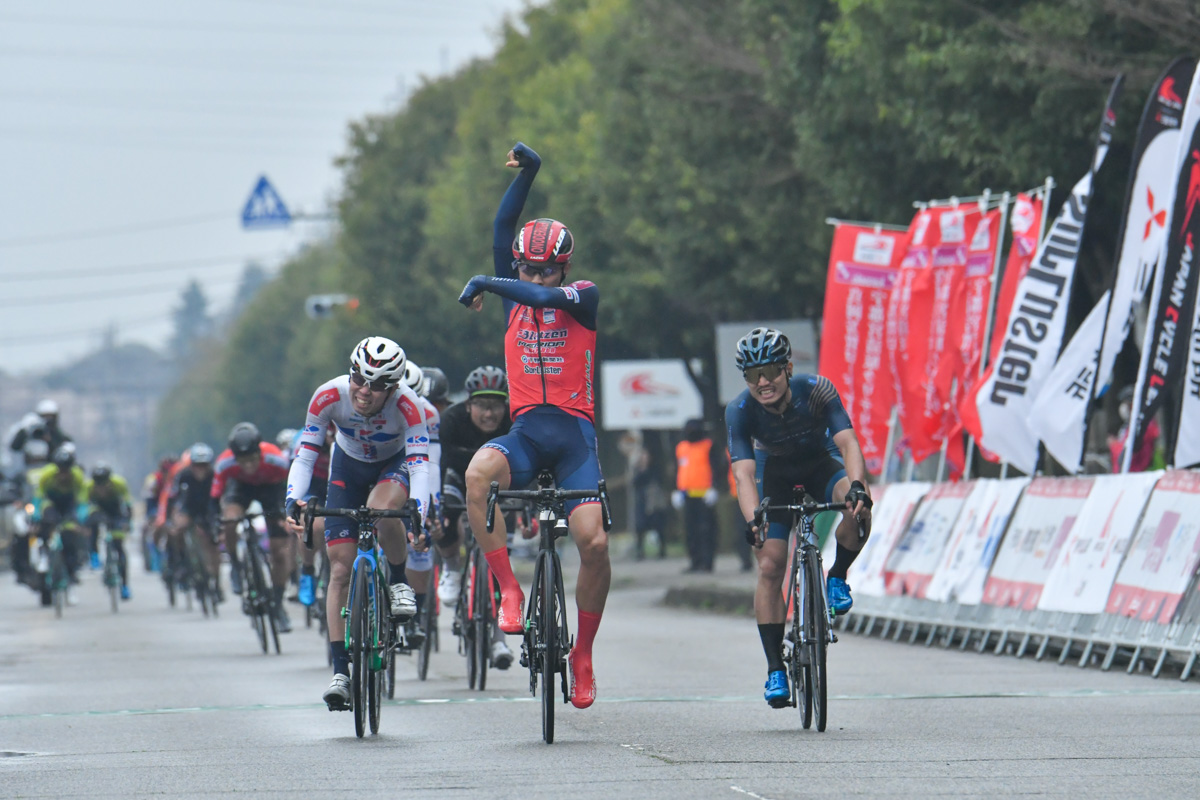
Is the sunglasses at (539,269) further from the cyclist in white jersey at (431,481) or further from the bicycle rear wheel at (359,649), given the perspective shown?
the bicycle rear wheel at (359,649)

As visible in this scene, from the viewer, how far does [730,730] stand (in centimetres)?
991

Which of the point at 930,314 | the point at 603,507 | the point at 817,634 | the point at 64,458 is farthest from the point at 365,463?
the point at 64,458

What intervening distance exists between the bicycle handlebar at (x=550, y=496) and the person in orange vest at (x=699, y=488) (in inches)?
770

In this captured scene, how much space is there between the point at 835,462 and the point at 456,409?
3806mm

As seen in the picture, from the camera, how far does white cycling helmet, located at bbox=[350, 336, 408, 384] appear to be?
33.5 ft

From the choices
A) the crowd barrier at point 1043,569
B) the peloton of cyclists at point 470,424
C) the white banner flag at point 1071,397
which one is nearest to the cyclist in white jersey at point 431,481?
the peloton of cyclists at point 470,424

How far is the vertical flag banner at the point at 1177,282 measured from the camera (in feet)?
46.7

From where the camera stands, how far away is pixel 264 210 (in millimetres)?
47938

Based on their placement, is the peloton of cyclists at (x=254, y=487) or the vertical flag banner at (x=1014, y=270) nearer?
the peloton of cyclists at (x=254, y=487)

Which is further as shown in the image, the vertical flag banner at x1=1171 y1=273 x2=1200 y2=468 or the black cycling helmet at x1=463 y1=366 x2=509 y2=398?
the vertical flag banner at x1=1171 y1=273 x2=1200 y2=468

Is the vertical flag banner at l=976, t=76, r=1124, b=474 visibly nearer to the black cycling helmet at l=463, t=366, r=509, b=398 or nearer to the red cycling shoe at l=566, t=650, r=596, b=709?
the black cycling helmet at l=463, t=366, r=509, b=398

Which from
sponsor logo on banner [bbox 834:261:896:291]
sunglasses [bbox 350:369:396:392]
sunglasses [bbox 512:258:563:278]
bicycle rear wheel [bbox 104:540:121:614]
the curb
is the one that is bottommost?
the curb

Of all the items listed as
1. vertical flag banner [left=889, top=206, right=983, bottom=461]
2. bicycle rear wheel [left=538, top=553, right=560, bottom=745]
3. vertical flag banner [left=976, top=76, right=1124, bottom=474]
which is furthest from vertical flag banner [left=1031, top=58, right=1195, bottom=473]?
bicycle rear wheel [left=538, top=553, right=560, bottom=745]

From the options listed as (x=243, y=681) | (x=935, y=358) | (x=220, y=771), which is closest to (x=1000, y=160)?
(x=935, y=358)
